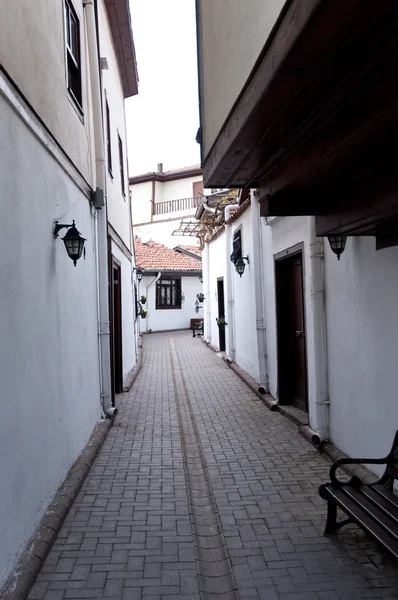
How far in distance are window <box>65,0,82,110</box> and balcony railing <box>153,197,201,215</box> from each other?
2426 cm

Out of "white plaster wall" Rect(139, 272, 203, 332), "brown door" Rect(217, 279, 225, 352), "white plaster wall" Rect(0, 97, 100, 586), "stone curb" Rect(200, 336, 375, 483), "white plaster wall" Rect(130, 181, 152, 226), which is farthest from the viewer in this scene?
"white plaster wall" Rect(130, 181, 152, 226)

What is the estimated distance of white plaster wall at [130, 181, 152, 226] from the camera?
3291cm

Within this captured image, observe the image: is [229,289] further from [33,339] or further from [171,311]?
[171,311]

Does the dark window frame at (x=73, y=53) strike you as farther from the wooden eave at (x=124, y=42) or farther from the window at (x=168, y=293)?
the window at (x=168, y=293)

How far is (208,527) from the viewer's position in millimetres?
4039

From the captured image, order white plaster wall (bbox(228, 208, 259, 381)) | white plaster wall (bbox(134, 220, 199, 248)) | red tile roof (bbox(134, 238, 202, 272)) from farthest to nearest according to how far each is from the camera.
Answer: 1. white plaster wall (bbox(134, 220, 199, 248))
2. red tile roof (bbox(134, 238, 202, 272))
3. white plaster wall (bbox(228, 208, 259, 381))

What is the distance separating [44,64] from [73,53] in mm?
2151

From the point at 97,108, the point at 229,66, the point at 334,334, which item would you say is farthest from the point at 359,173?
the point at 97,108

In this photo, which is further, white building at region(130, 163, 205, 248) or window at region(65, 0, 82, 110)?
white building at region(130, 163, 205, 248)

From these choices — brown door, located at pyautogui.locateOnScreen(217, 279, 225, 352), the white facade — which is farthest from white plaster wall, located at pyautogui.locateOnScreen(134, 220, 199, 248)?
the white facade

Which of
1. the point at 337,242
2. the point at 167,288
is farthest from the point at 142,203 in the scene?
the point at 337,242

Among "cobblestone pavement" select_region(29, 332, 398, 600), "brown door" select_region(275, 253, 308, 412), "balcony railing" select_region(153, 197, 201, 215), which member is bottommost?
"cobblestone pavement" select_region(29, 332, 398, 600)

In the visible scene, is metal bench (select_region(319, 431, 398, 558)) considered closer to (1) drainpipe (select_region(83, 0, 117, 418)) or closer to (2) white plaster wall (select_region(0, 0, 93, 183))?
(2) white plaster wall (select_region(0, 0, 93, 183))

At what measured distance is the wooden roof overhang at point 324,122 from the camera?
220cm
